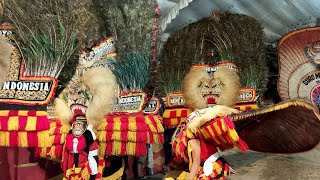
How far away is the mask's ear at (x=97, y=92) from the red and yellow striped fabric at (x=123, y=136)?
190 millimetres

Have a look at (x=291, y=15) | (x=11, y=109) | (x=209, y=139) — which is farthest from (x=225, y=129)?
(x=291, y=15)

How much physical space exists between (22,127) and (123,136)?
1096 millimetres

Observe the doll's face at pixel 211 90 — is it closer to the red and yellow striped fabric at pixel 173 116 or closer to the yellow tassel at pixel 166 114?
the red and yellow striped fabric at pixel 173 116

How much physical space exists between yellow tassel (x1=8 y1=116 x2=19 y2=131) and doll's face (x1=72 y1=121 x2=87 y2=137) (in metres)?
0.56

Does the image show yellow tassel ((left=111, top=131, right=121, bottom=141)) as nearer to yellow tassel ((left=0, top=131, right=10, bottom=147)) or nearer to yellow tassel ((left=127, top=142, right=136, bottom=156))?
yellow tassel ((left=127, top=142, right=136, bottom=156))

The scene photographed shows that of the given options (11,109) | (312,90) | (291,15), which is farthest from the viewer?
(291,15)

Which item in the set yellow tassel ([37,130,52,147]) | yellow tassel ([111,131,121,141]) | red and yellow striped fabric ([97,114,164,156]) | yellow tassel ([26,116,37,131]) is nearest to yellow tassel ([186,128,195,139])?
red and yellow striped fabric ([97,114,164,156])

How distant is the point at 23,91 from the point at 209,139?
69.2 inches

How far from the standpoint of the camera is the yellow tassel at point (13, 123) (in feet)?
11.3

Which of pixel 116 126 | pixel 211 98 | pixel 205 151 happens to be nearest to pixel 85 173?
pixel 116 126

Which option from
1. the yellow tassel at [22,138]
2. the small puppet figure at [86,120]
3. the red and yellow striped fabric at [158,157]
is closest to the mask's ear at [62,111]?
the small puppet figure at [86,120]

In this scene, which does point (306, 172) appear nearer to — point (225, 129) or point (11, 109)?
point (225, 129)

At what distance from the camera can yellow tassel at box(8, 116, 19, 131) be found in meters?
3.44

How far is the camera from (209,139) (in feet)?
12.2
